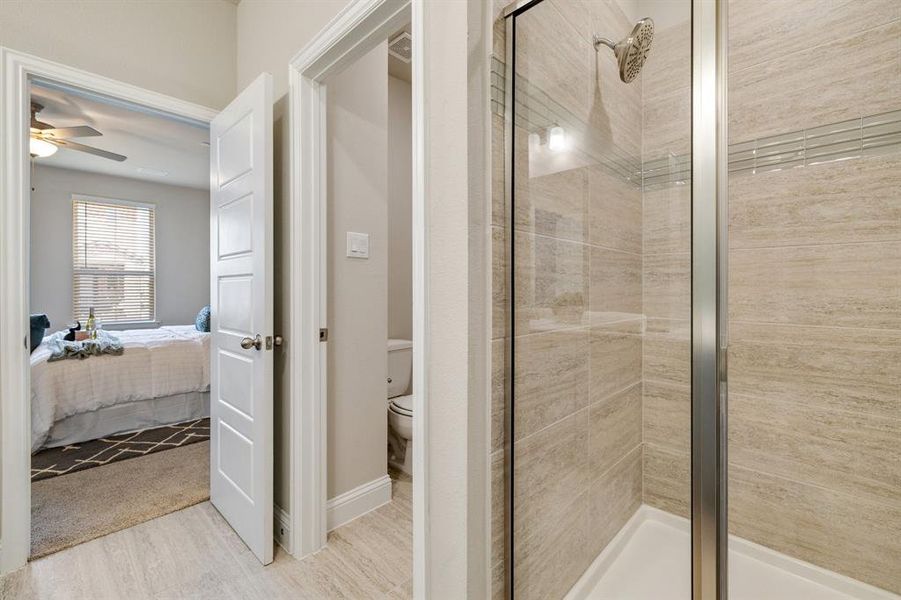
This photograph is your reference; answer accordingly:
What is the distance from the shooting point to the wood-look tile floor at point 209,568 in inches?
62.6

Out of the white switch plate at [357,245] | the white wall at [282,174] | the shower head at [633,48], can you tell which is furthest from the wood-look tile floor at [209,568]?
the shower head at [633,48]

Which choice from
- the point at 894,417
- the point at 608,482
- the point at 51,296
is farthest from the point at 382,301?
the point at 51,296

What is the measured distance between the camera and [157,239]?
235 inches

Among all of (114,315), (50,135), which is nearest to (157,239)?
(114,315)

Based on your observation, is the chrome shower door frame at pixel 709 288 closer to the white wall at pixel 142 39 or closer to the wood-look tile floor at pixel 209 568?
the wood-look tile floor at pixel 209 568

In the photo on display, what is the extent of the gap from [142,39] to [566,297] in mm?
2302

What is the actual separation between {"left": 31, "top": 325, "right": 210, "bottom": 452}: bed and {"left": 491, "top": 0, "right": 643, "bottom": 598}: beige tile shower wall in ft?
11.4

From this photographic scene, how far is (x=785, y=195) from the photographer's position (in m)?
1.38

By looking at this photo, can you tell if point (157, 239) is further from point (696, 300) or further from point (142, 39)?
point (696, 300)

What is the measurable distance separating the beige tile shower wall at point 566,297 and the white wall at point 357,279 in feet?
3.56

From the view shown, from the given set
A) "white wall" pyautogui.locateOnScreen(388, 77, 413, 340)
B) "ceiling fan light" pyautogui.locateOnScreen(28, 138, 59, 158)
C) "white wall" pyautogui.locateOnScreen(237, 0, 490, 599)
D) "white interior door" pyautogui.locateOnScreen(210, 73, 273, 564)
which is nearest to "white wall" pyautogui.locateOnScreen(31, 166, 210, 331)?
"ceiling fan light" pyautogui.locateOnScreen(28, 138, 59, 158)

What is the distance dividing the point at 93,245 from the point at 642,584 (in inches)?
272

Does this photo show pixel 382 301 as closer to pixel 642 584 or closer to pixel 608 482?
pixel 608 482

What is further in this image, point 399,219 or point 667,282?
point 399,219
